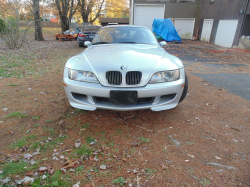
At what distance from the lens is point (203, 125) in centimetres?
297

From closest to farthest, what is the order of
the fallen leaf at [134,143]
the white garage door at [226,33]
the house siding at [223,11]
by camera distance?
the fallen leaf at [134,143], the house siding at [223,11], the white garage door at [226,33]

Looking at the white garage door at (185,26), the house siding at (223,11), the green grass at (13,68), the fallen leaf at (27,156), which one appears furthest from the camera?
the white garage door at (185,26)

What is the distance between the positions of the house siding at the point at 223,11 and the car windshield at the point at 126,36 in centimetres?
1275

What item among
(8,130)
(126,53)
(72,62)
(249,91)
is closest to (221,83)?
(249,91)

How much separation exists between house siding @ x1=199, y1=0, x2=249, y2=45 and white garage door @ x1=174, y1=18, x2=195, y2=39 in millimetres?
1454

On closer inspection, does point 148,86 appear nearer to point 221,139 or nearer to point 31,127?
point 221,139

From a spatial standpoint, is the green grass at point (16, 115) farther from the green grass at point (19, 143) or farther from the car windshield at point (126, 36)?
the car windshield at point (126, 36)

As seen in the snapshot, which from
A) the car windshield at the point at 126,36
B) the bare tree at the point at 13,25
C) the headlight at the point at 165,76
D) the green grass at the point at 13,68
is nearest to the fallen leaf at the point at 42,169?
the headlight at the point at 165,76

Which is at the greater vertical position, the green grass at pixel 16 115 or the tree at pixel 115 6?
the tree at pixel 115 6

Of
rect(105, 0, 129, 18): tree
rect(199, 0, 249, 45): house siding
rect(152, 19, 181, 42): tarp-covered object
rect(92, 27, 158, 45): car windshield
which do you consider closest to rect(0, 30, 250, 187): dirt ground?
rect(92, 27, 158, 45): car windshield

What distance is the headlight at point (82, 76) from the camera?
2553mm

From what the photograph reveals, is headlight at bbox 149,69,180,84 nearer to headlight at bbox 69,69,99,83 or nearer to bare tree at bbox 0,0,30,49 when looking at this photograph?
headlight at bbox 69,69,99,83

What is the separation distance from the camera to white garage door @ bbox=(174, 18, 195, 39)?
20266 mm

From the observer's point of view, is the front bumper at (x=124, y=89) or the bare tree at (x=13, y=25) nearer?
the front bumper at (x=124, y=89)
